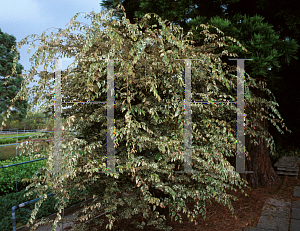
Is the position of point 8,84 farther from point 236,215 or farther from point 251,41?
point 236,215

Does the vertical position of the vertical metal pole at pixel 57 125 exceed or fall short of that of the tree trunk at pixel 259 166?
it exceeds it

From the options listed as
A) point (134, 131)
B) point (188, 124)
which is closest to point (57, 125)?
point (134, 131)

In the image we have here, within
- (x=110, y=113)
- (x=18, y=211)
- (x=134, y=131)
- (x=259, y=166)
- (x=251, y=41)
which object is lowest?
(x=18, y=211)

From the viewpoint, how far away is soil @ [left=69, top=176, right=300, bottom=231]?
3.13 metres

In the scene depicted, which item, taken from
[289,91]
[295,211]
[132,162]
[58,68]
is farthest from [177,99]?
→ [289,91]

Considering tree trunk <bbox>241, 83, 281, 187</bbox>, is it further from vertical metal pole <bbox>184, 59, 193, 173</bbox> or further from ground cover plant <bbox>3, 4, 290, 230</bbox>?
vertical metal pole <bbox>184, 59, 193, 173</bbox>

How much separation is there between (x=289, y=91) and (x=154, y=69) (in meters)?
8.19

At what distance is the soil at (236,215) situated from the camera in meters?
3.13

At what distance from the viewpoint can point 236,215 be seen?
138 inches

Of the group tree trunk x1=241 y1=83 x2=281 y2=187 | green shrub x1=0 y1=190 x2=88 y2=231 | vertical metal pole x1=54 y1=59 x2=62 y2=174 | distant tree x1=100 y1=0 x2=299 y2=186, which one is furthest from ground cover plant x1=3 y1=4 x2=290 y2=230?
tree trunk x1=241 y1=83 x2=281 y2=187

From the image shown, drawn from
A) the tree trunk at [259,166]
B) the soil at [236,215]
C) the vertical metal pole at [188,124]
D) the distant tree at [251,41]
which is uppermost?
the distant tree at [251,41]

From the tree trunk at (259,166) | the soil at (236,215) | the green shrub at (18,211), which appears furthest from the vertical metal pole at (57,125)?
the tree trunk at (259,166)

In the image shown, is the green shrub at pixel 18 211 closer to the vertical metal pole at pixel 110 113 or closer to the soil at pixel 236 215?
the soil at pixel 236 215

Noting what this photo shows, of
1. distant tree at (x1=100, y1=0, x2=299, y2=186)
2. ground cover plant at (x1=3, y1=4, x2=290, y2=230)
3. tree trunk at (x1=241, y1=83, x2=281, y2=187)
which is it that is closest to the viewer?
ground cover plant at (x1=3, y1=4, x2=290, y2=230)
